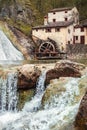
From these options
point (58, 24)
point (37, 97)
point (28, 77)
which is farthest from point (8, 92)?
point (58, 24)

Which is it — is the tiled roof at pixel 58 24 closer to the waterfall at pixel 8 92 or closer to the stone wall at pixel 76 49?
the stone wall at pixel 76 49

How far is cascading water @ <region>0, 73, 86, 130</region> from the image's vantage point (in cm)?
1988

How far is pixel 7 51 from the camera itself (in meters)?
53.8

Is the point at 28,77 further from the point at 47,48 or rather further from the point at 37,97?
the point at 47,48

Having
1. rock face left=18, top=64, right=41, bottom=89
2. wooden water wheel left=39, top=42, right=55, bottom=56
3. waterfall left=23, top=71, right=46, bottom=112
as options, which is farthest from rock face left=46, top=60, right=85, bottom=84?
wooden water wheel left=39, top=42, right=55, bottom=56

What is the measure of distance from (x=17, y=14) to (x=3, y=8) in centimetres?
291

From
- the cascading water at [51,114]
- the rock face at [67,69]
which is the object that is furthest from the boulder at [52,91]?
the rock face at [67,69]

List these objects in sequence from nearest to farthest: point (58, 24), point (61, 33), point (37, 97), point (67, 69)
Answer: point (67, 69) < point (37, 97) < point (61, 33) < point (58, 24)

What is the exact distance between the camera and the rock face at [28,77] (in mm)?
28469

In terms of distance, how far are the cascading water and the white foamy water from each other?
86.3 feet

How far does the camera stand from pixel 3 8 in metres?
66.6

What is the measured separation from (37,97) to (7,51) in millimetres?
27015

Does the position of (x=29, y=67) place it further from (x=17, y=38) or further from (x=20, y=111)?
(x=17, y=38)

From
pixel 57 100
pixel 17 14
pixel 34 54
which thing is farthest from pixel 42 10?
pixel 57 100
